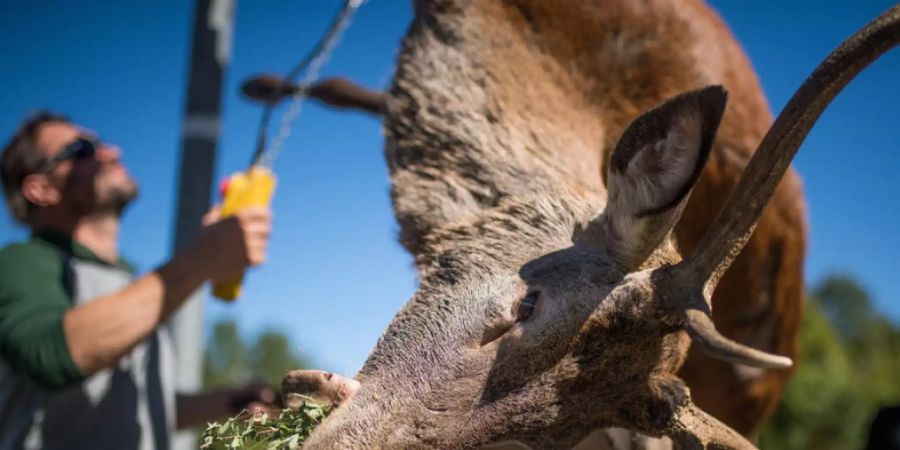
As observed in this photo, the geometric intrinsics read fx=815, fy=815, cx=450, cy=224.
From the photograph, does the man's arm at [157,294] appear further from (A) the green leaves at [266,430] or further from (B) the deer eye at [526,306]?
(B) the deer eye at [526,306]

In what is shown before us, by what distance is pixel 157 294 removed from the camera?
11.2 ft

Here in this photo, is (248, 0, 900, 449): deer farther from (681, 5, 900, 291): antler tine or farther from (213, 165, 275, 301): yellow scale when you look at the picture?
(213, 165, 275, 301): yellow scale

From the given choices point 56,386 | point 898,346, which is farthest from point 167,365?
point 898,346

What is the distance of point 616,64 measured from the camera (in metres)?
3.88

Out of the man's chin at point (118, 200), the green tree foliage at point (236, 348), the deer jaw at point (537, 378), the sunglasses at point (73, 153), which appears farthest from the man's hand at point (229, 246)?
the green tree foliage at point (236, 348)

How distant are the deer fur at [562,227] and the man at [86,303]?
1.02 meters

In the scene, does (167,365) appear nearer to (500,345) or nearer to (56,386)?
(56,386)

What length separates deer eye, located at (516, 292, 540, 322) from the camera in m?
2.28

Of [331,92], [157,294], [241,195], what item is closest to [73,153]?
[241,195]

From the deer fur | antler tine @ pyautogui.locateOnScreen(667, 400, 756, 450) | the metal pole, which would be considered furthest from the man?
antler tine @ pyautogui.locateOnScreen(667, 400, 756, 450)

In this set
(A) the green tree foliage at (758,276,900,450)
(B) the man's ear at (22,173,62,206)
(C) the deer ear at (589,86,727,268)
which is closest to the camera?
(C) the deer ear at (589,86,727,268)

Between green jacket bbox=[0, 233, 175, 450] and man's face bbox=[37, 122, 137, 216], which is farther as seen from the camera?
man's face bbox=[37, 122, 137, 216]

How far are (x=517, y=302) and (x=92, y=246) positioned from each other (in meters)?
2.71

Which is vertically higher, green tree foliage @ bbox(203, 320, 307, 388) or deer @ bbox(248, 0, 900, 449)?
deer @ bbox(248, 0, 900, 449)
